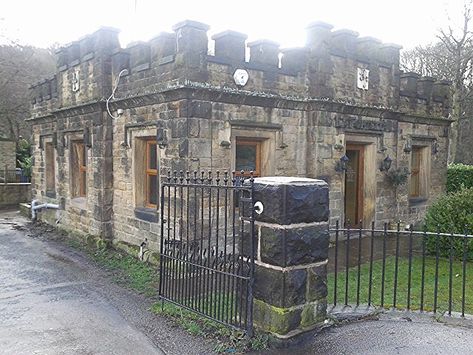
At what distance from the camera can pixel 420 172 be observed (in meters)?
13.0

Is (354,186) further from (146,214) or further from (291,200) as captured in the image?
(291,200)

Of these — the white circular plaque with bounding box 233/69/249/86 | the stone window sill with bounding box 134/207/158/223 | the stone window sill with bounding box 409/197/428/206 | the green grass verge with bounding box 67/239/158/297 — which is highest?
the white circular plaque with bounding box 233/69/249/86

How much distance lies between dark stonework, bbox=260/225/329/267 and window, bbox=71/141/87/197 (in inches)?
347

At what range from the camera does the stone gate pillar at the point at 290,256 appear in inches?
160

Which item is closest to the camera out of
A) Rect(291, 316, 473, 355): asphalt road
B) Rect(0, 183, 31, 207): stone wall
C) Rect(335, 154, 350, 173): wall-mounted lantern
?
Rect(291, 316, 473, 355): asphalt road

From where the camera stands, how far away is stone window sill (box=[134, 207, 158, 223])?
8.61 metres

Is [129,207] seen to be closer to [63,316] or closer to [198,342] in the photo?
[63,316]

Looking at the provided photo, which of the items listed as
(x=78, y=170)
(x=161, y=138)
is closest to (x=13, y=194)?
(x=78, y=170)

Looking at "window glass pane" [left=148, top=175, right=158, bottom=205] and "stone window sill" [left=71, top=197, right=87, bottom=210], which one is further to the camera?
"stone window sill" [left=71, top=197, right=87, bottom=210]

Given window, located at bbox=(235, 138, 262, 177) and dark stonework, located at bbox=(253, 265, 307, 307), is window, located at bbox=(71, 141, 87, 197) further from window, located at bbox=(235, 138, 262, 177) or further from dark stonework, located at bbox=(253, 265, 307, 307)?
dark stonework, located at bbox=(253, 265, 307, 307)

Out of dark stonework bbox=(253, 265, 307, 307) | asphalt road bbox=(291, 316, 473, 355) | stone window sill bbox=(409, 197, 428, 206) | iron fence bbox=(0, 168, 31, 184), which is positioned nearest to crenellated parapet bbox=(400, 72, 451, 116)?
stone window sill bbox=(409, 197, 428, 206)

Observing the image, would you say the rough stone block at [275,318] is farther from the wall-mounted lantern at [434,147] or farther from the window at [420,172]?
the wall-mounted lantern at [434,147]

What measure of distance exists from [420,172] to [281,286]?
1035cm

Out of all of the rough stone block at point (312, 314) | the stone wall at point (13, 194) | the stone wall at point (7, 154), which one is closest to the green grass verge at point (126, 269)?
the rough stone block at point (312, 314)
